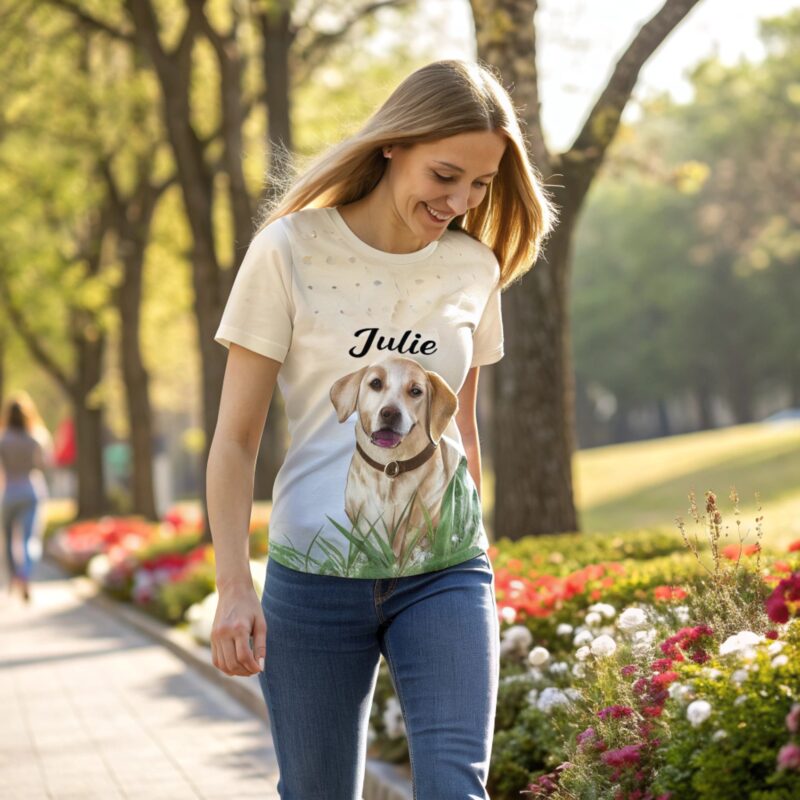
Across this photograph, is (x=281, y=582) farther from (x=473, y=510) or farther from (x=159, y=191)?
(x=159, y=191)

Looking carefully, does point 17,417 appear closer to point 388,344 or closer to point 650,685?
point 650,685

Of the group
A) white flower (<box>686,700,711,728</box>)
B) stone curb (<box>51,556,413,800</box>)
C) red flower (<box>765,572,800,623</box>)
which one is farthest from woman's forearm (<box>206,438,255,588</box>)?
stone curb (<box>51,556,413,800</box>)

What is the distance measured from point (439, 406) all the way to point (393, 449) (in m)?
0.15

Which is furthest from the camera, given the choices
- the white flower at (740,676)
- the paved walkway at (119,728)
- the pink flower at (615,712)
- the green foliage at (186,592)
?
the green foliage at (186,592)

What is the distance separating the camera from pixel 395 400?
10.4 feet

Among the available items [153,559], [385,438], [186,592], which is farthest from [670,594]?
[153,559]

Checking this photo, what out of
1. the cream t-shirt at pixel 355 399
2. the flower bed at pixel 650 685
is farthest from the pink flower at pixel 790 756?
the cream t-shirt at pixel 355 399

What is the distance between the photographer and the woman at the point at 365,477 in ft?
10.2

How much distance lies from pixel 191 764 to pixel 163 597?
660cm

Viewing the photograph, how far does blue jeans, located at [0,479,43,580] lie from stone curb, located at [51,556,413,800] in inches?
45.4

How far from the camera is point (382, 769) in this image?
6.65 meters

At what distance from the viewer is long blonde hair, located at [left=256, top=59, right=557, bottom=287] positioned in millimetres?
3146

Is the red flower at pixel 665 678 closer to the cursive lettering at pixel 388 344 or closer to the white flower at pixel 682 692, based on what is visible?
the white flower at pixel 682 692

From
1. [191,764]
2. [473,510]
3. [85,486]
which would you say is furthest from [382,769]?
[85,486]
